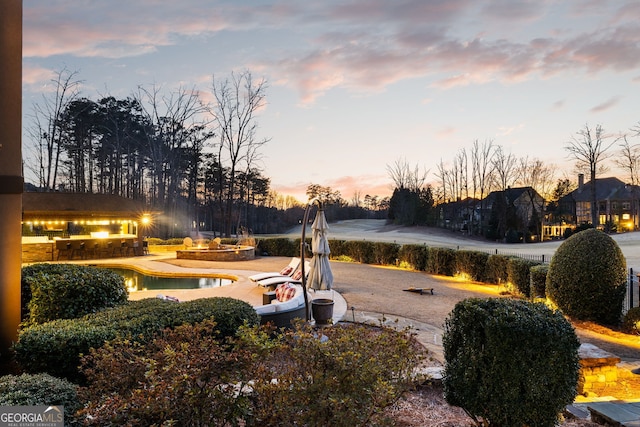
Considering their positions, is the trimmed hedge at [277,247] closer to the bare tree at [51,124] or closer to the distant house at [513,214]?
the bare tree at [51,124]

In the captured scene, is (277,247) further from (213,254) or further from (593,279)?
(593,279)

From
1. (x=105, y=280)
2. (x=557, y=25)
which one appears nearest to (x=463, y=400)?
(x=105, y=280)

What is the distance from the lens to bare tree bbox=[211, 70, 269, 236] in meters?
26.7

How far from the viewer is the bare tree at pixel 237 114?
1051 inches

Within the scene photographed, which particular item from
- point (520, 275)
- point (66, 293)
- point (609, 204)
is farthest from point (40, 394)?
point (609, 204)

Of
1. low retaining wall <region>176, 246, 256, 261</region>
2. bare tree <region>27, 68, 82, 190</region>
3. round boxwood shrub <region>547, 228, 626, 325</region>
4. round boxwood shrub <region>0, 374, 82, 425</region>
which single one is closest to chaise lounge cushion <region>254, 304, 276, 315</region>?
round boxwood shrub <region>0, 374, 82, 425</region>

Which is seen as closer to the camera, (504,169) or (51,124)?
(51,124)

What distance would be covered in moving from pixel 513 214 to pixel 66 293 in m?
36.2

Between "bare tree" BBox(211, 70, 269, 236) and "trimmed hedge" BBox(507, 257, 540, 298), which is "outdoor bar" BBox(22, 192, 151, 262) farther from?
"trimmed hedge" BBox(507, 257, 540, 298)

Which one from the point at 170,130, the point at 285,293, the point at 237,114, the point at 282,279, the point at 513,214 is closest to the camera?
the point at 285,293

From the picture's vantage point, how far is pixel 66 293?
4605mm

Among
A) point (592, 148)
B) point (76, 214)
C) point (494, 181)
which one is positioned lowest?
point (76, 214)

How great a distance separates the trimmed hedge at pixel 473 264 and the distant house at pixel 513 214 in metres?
23.0

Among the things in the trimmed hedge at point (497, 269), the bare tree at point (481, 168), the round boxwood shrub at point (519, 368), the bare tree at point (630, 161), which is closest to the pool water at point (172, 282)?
the trimmed hedge at point (497, 269)
